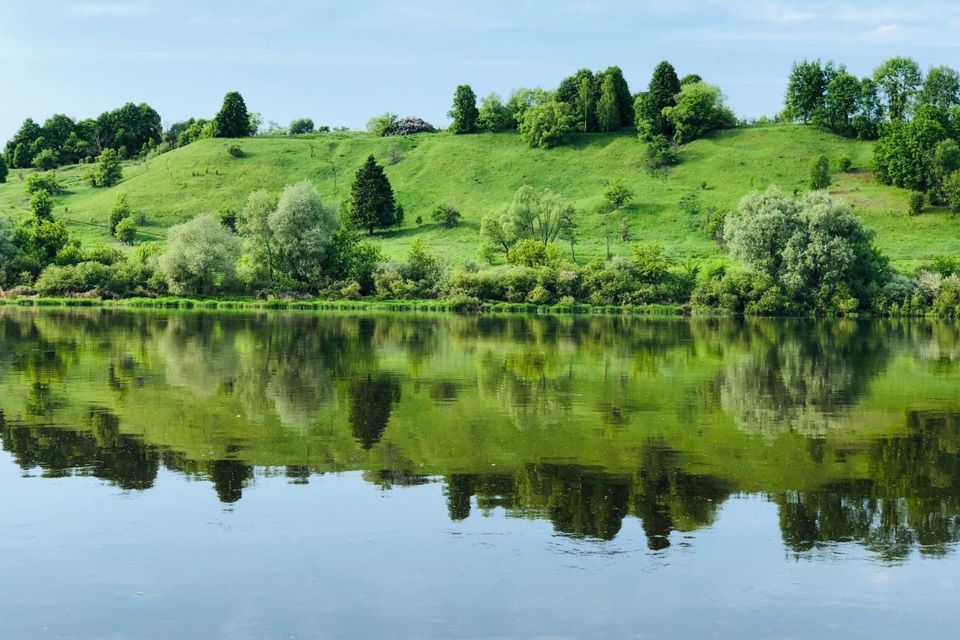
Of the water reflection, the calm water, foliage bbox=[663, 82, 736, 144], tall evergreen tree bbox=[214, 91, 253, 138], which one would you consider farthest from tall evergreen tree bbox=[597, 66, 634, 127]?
the calm water

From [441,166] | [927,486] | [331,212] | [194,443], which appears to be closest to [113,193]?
[441,166]

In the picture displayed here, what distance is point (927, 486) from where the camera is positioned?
1688 cm

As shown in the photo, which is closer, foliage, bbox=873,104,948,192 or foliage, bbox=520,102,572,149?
foliage, bbox=873,104,948,192

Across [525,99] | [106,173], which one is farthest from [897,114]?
[106,173]

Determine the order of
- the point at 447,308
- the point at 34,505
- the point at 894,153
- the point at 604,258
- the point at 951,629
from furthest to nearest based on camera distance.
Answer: the point at 894,153
the point at 604,258
the point at 447,308
the point at 34,505
the point at 951,629

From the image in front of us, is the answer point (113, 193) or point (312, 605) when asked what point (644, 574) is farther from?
point (113, 193)

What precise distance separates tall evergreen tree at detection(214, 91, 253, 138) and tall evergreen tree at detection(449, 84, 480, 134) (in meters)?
33.3

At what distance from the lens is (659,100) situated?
136m

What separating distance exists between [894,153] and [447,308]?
62190 millimetres

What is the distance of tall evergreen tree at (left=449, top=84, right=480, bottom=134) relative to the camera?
486 feet

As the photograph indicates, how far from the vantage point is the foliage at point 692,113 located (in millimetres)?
133000

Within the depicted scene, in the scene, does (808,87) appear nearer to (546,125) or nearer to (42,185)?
(546,125)

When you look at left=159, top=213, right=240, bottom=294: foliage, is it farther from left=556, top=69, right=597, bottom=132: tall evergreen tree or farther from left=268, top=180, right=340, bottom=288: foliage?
left=556, top=69, right=597, bottom=132: tall evergreen tree

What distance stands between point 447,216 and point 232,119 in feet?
179
